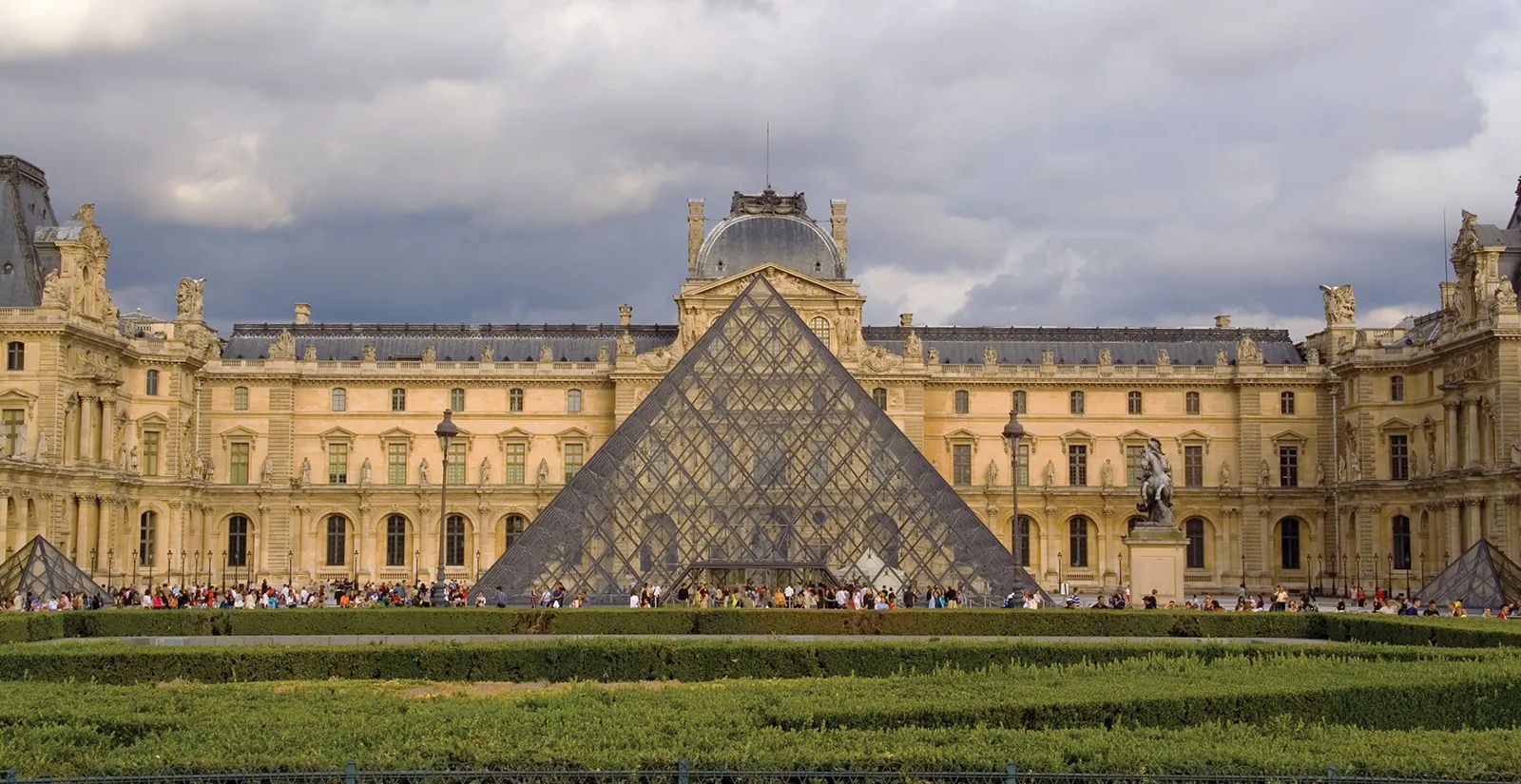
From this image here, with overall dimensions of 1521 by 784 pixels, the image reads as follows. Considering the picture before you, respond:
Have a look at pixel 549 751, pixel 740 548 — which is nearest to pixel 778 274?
pixel 740 548

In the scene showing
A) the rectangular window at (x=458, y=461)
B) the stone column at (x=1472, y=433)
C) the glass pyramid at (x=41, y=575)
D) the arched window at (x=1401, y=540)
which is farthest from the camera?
the rectangular window at (x=458, y=461)

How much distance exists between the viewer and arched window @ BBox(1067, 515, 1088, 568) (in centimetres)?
5712

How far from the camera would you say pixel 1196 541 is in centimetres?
5753

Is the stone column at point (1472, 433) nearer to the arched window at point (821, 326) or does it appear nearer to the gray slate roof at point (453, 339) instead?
the arched window at point (821, 326)

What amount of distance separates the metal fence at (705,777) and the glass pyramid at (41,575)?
25325 millimetres

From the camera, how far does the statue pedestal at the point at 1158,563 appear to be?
95.3ft

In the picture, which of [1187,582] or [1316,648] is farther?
[1187,582]

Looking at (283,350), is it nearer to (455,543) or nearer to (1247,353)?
(455,543)

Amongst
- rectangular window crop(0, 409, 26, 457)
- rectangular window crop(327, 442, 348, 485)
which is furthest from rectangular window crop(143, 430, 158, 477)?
rectangular window crop(0, 409, 26, 457)

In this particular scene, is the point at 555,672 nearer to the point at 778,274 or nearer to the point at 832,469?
the point at 832,469

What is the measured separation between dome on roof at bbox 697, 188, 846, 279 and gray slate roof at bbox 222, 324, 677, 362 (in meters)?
4.33

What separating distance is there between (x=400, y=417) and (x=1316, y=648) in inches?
1725

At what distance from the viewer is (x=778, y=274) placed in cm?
5491

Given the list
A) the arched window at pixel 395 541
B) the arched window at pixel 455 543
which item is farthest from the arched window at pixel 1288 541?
the arched window at pixel 395 541
